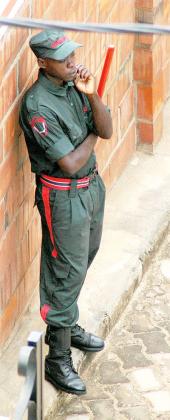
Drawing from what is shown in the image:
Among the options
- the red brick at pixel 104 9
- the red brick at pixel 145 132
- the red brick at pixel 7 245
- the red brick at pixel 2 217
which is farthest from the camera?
the red brick at pixel 145 132

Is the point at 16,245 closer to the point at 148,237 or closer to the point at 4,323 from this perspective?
the point at 4,323

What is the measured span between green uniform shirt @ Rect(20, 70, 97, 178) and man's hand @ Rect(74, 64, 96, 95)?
5.4 inches

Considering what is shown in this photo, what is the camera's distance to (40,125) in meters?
5.61

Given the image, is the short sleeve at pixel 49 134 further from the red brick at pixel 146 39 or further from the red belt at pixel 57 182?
the red brick at pixel 146 39

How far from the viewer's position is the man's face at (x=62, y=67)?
5609 mm

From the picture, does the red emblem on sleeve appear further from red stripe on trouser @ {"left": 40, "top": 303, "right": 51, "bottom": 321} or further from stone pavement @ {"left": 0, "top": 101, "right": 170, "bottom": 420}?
stone pavement @ {"left": 0, "top": 101, "right": 170, "bottom": 420}

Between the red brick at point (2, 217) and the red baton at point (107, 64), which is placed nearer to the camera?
the red baton at point (107, 64)

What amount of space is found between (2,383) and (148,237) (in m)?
1.80

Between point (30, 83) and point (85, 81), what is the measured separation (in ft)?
1.81

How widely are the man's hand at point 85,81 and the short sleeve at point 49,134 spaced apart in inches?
7.8

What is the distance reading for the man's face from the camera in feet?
18.4

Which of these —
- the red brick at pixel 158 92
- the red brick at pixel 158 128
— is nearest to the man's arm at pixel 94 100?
the red brick at pixel 158 92

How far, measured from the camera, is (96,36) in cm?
722

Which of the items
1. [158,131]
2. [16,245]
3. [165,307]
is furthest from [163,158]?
[16,245]
